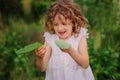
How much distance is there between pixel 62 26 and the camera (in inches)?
146

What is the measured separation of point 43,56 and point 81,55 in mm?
272

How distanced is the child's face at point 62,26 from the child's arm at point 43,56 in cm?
14

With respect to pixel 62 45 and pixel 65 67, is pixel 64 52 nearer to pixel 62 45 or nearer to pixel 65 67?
pixel 65 67

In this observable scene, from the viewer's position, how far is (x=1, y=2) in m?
9.62

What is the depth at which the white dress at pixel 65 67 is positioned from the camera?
3.80m

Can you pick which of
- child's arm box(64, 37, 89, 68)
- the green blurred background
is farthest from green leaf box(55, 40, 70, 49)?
the green blurred background

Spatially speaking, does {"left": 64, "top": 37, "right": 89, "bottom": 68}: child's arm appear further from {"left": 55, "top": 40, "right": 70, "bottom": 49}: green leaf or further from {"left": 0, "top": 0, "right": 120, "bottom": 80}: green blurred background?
{"left": 0, "top": 0, "right": 120, "bottom": 80}: green blurred background

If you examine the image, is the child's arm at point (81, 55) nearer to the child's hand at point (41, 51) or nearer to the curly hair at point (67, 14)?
the curly hair at point (67, 14)

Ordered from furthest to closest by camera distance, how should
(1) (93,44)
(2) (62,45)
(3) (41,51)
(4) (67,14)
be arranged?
(1) (93,44) → (4) (67,14) → (3) (41,51) → (2) (62,45)

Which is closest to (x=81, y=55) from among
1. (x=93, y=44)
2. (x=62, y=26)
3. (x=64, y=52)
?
(x=64, y=52)

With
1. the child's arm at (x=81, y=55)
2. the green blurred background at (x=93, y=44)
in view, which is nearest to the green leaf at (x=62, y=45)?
the child's arm at (x=81, y=55)

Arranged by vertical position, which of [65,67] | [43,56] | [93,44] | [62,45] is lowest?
[93,44]

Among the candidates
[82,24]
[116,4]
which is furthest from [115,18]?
[82,24]

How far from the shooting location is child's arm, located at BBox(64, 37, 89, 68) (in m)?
3.59
